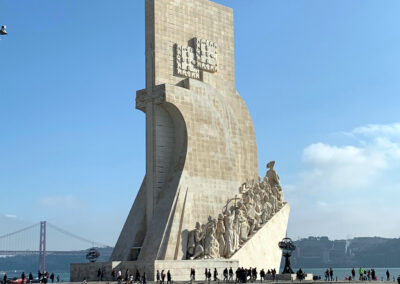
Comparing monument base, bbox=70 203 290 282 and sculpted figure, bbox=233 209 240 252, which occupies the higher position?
sculpted figure, bbox=233 209 240 252

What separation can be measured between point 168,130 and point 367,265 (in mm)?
76118

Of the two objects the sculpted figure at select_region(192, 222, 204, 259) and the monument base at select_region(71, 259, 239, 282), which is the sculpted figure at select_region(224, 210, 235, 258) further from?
the sculpted figure at select_region(192, 222, 204, 259)

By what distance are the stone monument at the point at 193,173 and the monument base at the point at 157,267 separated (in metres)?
0.03

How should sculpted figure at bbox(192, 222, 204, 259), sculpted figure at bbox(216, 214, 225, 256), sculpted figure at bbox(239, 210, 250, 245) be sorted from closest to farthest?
sculpted figure at bbox(192, 222, 204, 259), sculpted figure at bbox(216, 214, 225, 256), sculpted figure at bbox(239, 210, 250, 245)

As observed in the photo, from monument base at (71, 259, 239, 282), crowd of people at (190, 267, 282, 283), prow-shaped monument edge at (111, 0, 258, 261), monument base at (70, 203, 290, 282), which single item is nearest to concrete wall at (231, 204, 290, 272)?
monument base at (70, 203, 290, 282)

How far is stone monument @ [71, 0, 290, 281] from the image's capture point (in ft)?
66.3

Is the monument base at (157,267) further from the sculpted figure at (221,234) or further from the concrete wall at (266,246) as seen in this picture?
the concrete wall at (266,246)

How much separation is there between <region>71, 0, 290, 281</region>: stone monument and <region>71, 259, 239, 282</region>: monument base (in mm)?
34

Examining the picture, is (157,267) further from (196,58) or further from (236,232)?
(196,58)

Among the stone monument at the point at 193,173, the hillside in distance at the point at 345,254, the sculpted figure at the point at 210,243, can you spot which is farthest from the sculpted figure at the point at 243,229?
the hillside in distance at the point at 345,254

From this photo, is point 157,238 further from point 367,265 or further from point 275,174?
point 367,265

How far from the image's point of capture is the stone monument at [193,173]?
2020 centimetres

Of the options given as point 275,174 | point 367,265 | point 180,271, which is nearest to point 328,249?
point 367,265

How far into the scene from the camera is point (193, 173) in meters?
21.4
